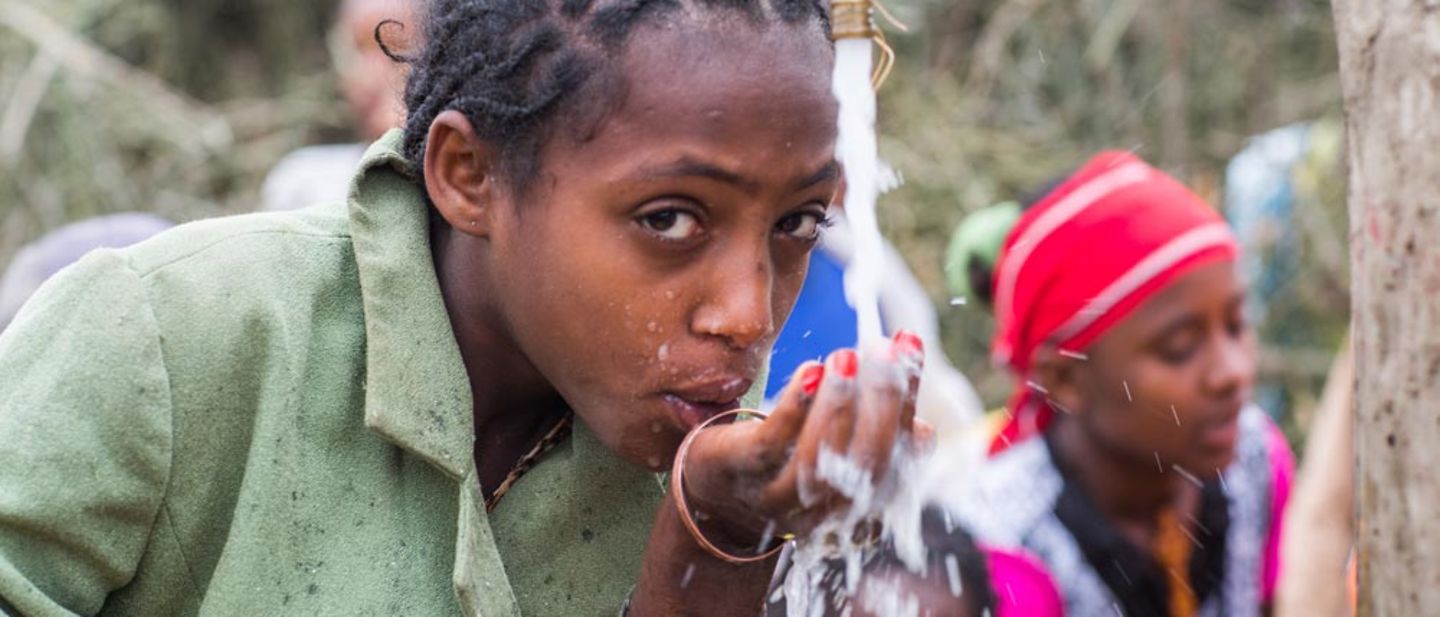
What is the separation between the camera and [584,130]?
1.70 meters

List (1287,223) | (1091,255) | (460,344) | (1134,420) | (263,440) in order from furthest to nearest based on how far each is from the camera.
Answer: (1287,223) < (1091,255) < (1134,420) < (460,344) < (263,440)

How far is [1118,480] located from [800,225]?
1.54m

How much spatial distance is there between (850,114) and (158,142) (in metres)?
3.80

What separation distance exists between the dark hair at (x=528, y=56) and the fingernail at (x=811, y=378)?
369 millimetres

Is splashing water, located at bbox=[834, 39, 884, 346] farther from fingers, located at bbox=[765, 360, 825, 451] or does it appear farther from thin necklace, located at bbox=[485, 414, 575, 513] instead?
thin necklace, located at bbox=[485, 414, 575, 513]

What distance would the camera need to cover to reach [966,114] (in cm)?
564

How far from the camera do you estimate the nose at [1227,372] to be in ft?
9.69

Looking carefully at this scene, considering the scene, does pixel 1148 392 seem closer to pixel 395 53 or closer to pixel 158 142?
pixel 395 53

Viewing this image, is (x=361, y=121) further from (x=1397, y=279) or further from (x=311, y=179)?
(x=1397, y=279)

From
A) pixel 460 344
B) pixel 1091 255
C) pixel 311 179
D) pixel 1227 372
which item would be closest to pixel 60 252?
pixel 311 179

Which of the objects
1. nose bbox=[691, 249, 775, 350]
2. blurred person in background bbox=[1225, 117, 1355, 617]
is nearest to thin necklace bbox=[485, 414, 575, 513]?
nose bbox=[691, 249, 775, 350]

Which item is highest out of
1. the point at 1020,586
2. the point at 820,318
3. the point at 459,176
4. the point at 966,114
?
the point at 966,114

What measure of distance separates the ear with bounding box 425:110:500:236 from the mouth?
0.93ft

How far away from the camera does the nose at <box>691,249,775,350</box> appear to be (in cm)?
164
